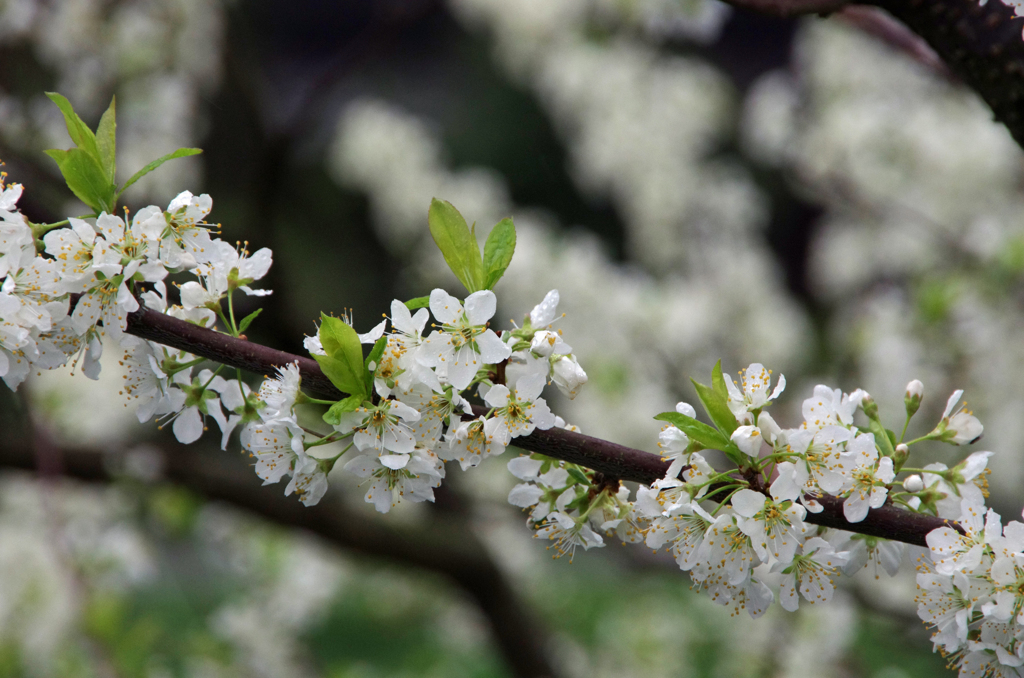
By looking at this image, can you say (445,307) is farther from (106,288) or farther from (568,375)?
(106,288)

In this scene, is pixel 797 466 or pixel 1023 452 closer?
pixel 797 466

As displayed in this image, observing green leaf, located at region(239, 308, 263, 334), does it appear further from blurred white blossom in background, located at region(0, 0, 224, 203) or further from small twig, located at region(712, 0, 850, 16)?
blurred white blossom in background, located at region(0, 0, 224, 203)

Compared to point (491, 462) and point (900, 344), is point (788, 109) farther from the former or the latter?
point (491, 462)

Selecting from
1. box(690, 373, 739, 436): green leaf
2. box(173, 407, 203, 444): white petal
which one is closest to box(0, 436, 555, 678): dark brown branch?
box(173, 407, 203, 444): white petal

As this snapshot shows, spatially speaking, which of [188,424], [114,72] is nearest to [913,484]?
[188,424]

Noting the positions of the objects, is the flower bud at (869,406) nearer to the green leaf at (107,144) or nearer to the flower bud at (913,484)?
the flower bud at (913,484)

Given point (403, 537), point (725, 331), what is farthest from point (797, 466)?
point (725, 331)
